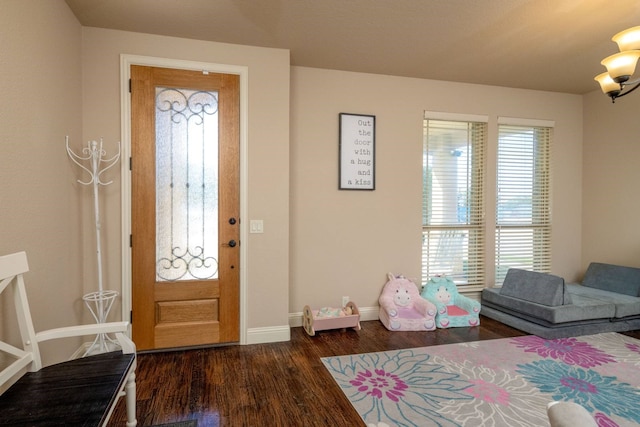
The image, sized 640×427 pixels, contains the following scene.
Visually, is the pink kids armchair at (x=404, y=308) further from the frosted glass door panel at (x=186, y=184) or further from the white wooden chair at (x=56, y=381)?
the white wooden chair at (x=56, y=381)

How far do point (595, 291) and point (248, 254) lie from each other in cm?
403

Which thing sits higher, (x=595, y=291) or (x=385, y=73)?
(x=385, y=73)

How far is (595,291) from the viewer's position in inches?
151

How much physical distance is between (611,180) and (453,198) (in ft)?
6.81

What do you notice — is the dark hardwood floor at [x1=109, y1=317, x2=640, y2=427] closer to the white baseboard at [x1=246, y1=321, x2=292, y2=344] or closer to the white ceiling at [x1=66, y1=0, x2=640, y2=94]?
the white baseboard at [x1=246, y1=321, x2=292, y2=344]

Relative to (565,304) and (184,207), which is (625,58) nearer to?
(565,304)

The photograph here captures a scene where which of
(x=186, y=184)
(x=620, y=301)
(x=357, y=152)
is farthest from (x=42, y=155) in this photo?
(x=620, y=301)

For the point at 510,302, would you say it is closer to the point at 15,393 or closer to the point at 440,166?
the point at 440,166

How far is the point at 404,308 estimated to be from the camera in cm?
363

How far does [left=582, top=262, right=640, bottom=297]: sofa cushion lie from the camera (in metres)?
3.68

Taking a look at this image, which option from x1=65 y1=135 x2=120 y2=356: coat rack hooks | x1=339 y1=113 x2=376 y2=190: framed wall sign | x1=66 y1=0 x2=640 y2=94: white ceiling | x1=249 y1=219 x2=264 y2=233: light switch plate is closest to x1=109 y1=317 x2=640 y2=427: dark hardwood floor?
x1=65 y1=135 x2=120 y2=356: coat rack hooks

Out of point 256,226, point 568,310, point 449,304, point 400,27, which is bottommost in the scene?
point 449,304

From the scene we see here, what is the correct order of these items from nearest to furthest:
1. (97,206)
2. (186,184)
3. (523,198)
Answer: (97,206), (186,184), (523,198)

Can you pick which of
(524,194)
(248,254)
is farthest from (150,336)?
(524,194)
